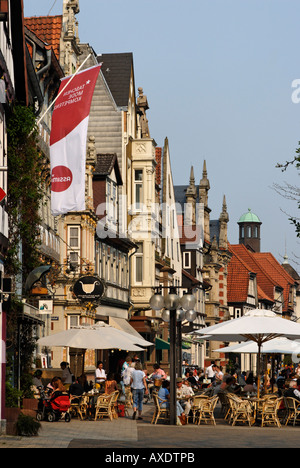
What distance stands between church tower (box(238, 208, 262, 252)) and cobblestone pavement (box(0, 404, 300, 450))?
5969 inches

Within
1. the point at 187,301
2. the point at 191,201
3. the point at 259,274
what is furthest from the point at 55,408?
the point at 259,274

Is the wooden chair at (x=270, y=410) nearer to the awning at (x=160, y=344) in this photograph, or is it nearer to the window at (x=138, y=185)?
the window at (x=138, y=185)

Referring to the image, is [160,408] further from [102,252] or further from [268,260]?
[268,260]

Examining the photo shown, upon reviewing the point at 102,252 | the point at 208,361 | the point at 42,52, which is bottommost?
the point at 208,361

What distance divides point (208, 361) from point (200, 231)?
1111 centimetres

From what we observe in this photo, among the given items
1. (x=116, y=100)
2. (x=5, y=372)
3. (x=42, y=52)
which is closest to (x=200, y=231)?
(x=116, y=100)

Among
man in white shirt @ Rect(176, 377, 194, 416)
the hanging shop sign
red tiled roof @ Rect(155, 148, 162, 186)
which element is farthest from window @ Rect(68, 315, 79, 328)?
red tiled roof @ Rect(155, 148, 162, 186)

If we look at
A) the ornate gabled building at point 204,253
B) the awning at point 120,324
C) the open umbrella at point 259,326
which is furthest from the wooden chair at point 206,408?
the ornate gabled building at point 204,253

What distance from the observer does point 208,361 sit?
85.9 meters

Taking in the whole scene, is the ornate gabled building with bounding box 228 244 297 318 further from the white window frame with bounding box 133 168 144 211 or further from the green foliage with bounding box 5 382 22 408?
the green foliage with bounding box 5 382 22 408

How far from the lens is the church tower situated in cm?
17838

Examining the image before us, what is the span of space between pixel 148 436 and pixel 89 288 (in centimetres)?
1306

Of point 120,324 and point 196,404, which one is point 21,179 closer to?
point 196,404

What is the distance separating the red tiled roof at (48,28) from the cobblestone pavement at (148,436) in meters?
18.6
